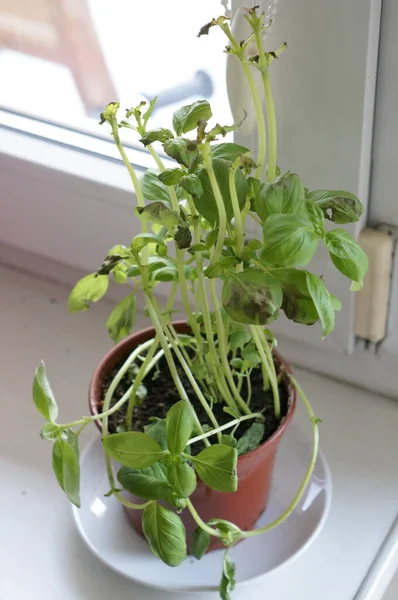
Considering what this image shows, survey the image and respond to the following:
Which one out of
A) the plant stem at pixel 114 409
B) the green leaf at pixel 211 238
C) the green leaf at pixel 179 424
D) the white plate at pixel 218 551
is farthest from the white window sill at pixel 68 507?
the green leaf at pixel 211 238

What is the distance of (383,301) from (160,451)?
1.02 ft

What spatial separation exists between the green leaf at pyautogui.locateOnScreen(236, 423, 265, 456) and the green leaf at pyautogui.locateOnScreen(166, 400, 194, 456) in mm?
112

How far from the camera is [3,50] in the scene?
0.90 meters

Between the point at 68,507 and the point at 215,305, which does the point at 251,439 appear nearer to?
the point at 215,305

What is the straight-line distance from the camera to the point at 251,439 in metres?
0.61

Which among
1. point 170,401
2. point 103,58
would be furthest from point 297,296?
point 103,58

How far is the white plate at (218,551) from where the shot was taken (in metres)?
0.65

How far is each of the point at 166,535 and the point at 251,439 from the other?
0.43 ft

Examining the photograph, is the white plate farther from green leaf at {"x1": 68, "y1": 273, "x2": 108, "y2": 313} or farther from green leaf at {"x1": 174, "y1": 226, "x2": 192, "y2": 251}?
green leaf at {"x1": 174, "y1": 226, "x2": 192, "y2": 251}

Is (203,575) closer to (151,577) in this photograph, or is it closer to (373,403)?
(151,577)

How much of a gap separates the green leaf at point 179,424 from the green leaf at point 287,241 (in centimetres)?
12

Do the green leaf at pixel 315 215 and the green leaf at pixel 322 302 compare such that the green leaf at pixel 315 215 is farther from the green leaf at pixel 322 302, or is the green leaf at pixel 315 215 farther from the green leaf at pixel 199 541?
the green leaf at pixel 199 541

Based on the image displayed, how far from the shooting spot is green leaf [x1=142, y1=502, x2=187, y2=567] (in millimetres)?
508

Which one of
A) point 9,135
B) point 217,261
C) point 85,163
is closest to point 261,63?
point 217,261
